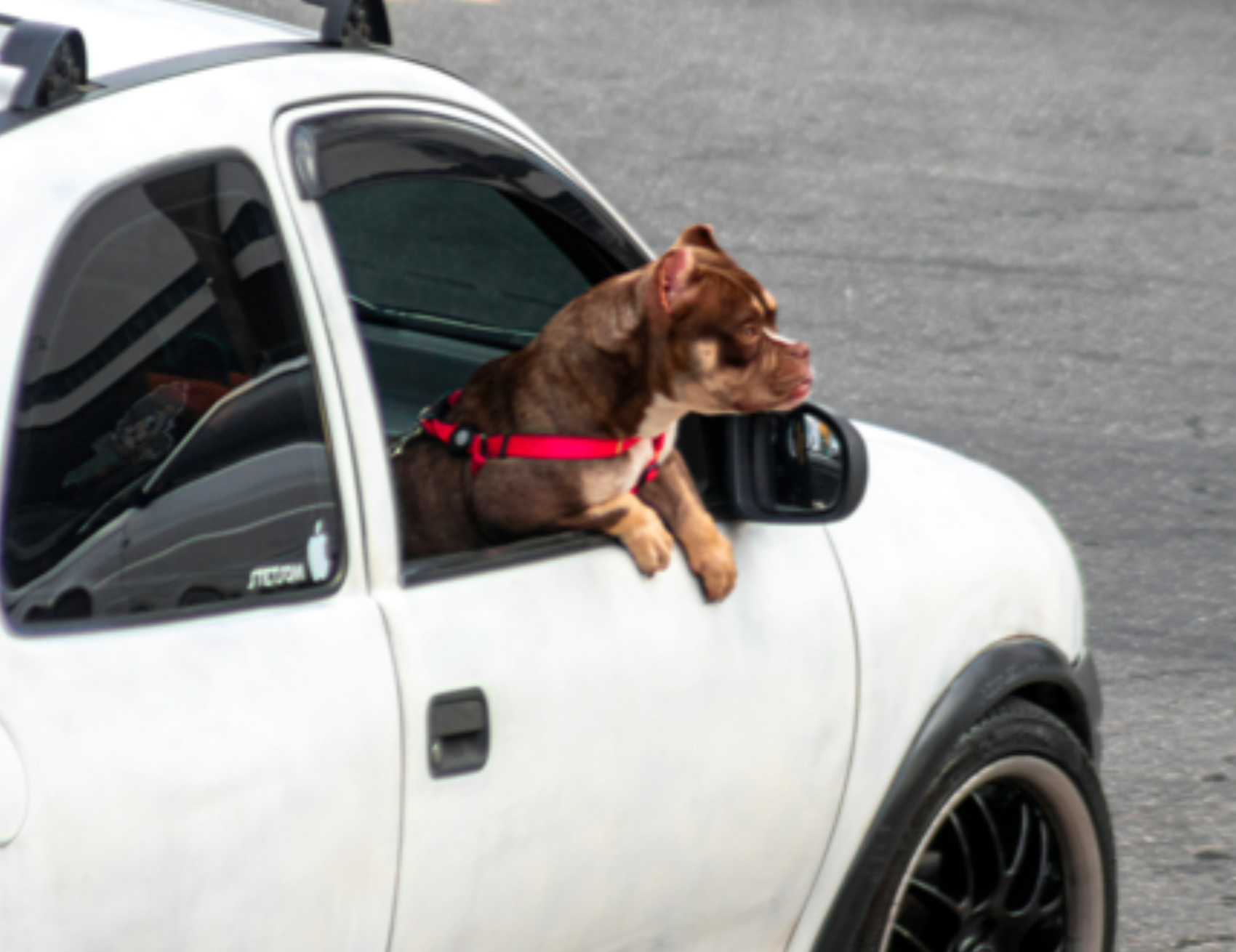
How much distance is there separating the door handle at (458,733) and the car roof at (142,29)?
2.84 feet

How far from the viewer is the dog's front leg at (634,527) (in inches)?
109

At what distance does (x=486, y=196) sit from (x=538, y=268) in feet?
0.52

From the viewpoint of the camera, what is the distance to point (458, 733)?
7.89ft

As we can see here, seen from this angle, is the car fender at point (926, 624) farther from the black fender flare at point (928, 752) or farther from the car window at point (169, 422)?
the car window at point (169, 422)

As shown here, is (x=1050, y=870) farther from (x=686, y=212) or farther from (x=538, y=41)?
(x=538, y=41)

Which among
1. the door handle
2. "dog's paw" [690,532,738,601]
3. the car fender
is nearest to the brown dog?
"dog's paw" [690,532,738,601]

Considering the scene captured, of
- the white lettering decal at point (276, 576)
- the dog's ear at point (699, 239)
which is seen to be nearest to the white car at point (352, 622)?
the white lettering decal at point (276, 576)

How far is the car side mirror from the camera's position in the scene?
298cm

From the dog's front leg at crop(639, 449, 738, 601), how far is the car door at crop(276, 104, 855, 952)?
0.10ft

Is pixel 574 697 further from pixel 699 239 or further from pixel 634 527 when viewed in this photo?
pixel 699 239

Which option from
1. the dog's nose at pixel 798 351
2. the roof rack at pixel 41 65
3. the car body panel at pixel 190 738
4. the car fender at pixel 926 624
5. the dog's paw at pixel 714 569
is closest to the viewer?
the car body panel at pixel 190 738

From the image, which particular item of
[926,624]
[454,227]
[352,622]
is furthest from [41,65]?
[454,227]

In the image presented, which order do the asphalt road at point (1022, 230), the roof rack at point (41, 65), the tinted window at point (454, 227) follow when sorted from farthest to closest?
the asphalt road at point (1022, 230) → the tinted window at point (454, 227) → the roof rack at point (41, 65)

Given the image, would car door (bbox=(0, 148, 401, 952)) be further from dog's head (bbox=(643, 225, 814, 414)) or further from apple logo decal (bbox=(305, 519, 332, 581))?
dog's head (bbox=(643, 225, 814, 414))
